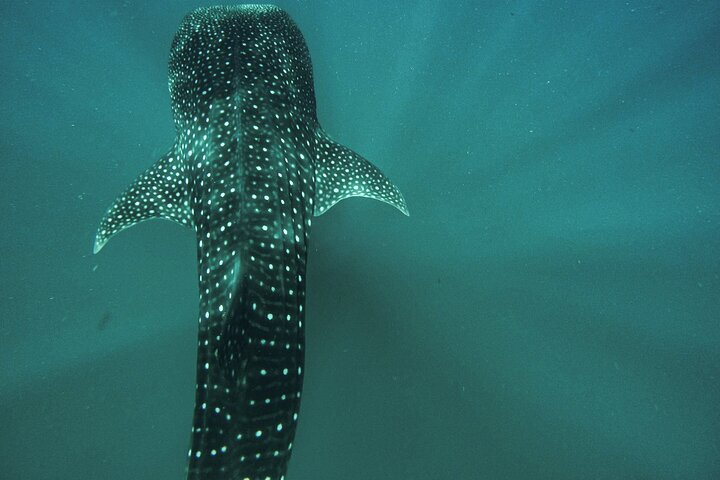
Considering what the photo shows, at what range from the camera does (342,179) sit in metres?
3.24

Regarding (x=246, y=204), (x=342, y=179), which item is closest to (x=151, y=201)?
(x=246, y=204)

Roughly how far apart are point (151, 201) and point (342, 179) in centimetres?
142

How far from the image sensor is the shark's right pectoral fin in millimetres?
3000

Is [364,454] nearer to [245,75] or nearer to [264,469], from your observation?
[264,469]

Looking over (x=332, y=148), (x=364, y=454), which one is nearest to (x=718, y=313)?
(x=364, y=454)

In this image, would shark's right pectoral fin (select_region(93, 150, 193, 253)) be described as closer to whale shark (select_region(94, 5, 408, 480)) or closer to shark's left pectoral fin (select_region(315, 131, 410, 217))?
whale shark (select_region(94, 5, 408, 480))

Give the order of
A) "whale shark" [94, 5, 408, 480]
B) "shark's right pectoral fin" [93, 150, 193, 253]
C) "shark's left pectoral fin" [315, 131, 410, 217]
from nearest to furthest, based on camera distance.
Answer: "whale shark" [94, 5, 408, 480]
"shark's right pectoral fin" [93, 150, 193, 253]
"shark's left pectoral fin" [315, 131, 410, 217]

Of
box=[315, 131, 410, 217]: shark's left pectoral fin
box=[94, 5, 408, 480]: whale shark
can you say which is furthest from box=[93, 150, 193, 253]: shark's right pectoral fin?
box=[315, 131, 410, 217]: shark's left pectoral fin

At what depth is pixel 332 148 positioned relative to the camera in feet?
10.7

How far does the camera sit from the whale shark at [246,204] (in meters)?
1.94

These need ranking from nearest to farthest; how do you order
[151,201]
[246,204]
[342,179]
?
[246,204]
[151,201]
[342,179]

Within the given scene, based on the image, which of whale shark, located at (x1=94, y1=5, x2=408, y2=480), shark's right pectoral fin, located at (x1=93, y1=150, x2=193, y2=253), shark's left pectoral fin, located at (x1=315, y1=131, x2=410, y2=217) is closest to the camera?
whale shark, located at (x1=94, y1=5, x2=408, y2=480)

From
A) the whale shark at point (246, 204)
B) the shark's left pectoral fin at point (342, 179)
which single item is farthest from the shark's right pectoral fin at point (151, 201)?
the shark's left pectoral fin at point (342, 179)

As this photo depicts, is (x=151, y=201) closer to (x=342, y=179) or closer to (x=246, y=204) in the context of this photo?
(x=246, y=204)
